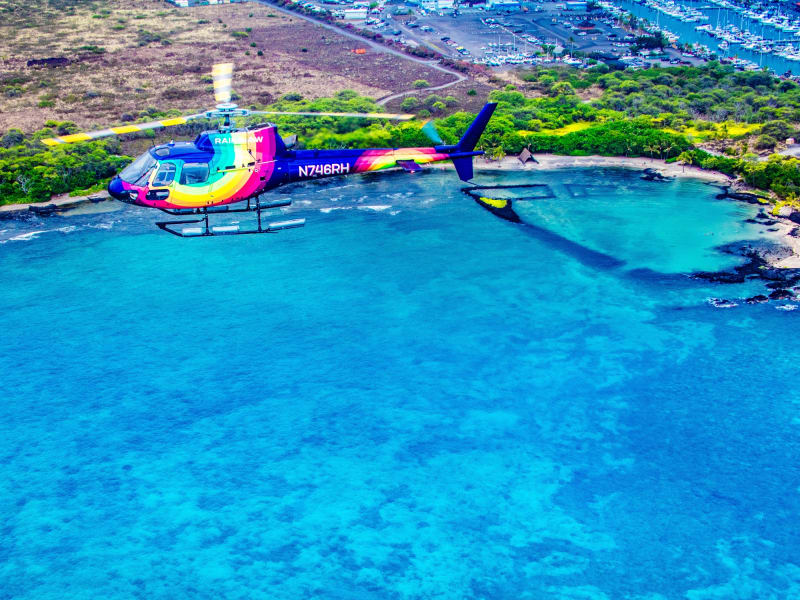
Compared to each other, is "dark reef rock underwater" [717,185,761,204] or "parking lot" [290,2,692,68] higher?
"parking lot" [290,2,692,68]

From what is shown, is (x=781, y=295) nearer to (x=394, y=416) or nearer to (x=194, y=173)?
(x=394, y=416)

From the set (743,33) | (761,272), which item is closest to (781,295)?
(761,272)

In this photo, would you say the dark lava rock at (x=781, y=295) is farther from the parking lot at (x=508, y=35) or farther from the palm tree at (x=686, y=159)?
the parking lot at (x=508, y=35)

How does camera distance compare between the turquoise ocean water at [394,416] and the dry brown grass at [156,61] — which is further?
the dry brown grass at [156,61]

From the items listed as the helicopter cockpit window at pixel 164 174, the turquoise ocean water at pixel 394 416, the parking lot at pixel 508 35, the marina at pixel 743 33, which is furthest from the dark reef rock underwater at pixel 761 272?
the parking lot at pixel 508 35

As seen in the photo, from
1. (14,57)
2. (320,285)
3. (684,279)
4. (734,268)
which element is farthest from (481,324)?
(14,57)

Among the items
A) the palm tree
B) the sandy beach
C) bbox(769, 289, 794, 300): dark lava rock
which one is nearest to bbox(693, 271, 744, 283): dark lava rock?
bbox(769, 289, 794, 300): dark lava rock

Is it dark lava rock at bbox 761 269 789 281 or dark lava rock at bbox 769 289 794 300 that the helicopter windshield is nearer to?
dark lava rock at bbox 769 289 794 300
